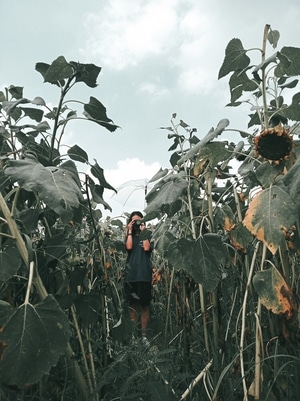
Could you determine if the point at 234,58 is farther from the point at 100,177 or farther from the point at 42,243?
the point at 42,243

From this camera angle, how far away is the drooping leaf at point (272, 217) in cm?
105

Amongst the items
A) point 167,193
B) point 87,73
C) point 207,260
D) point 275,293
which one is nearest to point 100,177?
point 167,193

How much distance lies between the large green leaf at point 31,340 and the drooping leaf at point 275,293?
50 centimetres

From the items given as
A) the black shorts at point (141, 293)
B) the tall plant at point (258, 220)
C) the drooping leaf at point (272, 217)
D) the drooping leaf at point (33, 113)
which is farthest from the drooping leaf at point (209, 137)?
the black shorts at point (141, 293)

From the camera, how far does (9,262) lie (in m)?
1.20

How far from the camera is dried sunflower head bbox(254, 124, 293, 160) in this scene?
119cm

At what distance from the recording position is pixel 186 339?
1757 millimetres

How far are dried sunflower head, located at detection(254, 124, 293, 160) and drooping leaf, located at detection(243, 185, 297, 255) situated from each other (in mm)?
110

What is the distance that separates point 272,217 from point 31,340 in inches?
23.2

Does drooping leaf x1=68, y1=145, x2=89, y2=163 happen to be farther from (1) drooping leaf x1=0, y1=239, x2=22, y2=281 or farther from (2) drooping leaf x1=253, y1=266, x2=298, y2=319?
(2) drooping leaf x1=253, y1=266, x2=298, y2=319

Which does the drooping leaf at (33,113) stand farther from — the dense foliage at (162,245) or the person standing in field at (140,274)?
the person standing in field at (140,274)

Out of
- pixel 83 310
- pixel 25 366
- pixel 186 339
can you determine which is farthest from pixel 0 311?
pixel 186 339

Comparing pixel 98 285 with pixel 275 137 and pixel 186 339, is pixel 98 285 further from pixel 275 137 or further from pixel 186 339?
pixel 275 137

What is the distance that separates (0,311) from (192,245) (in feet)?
2.14
